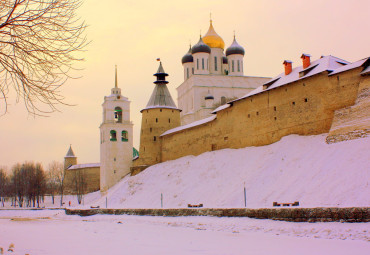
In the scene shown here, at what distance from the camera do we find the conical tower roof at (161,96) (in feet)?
131

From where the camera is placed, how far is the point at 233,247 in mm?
11266

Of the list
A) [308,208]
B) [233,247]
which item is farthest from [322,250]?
[308,208]

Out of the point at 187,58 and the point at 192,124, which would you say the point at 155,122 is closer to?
the point at 192,124

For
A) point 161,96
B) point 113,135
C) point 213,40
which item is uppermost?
point 213,40

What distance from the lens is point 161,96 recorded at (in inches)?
1586

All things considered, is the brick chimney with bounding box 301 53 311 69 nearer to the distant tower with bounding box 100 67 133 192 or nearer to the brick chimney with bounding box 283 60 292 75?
the brick chimney with bounding box 283 60 292 75

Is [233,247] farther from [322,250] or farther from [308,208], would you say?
[308,208]

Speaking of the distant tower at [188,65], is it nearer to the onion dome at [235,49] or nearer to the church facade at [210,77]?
the church facade at [210,77]

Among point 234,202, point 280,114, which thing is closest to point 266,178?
point 234,202

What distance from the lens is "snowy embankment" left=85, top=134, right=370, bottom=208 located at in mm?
16688

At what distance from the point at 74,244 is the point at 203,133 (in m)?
21.7

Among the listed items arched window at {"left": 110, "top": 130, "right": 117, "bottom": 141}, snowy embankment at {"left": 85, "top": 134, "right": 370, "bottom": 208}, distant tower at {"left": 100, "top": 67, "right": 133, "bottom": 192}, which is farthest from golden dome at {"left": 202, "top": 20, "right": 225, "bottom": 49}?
snowy embankment at {"left": 85, "top": 134, "right": 370, "bottom": 208}

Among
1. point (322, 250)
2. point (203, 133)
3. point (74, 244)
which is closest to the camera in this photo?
point (322, 250)

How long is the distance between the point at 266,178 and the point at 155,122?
1868 centimetres
